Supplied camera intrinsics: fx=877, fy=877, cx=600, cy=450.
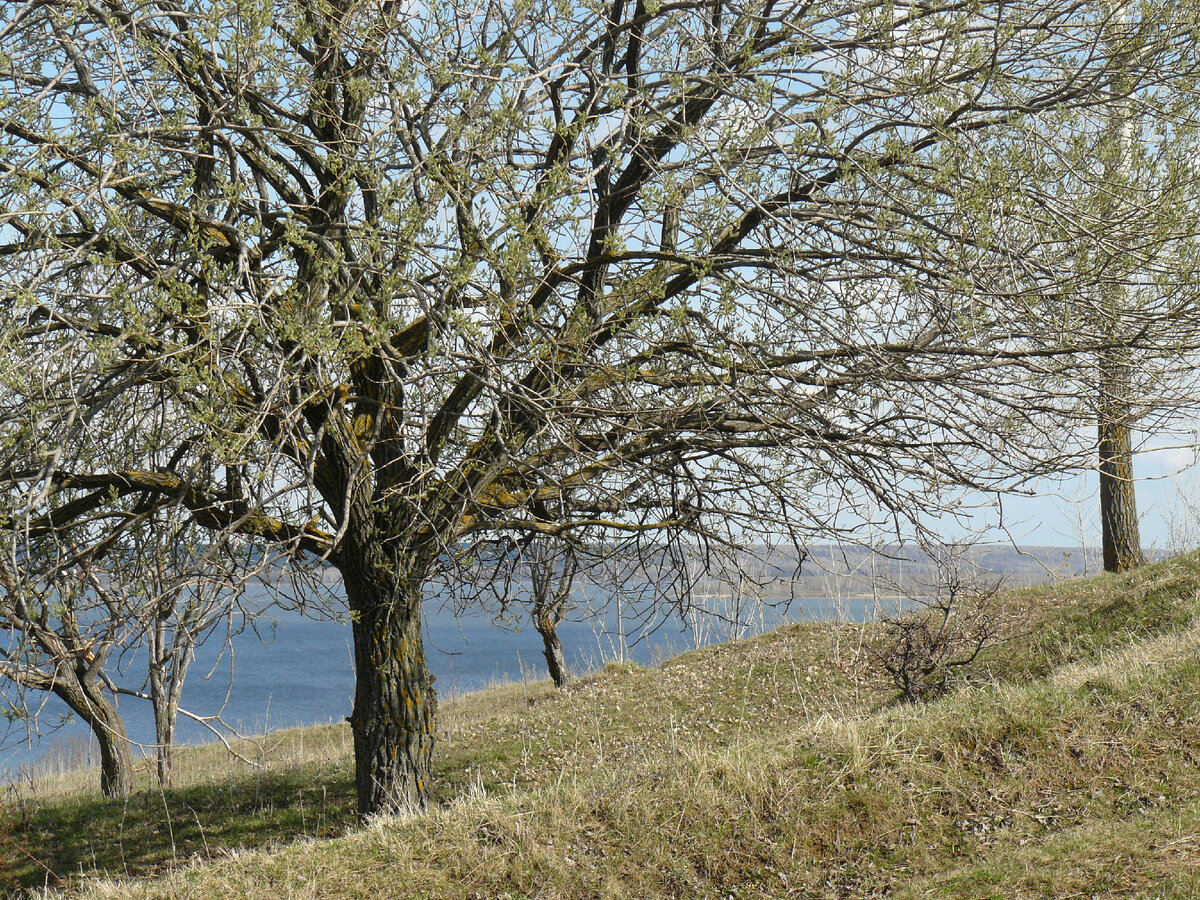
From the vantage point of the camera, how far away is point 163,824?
32.0 ft

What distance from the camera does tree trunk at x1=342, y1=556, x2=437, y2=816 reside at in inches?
256

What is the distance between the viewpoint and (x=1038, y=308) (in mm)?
4844

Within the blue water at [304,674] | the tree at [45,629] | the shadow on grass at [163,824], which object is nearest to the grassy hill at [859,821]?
the tree at [45,629]

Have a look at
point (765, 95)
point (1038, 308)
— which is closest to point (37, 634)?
point (765, 95)

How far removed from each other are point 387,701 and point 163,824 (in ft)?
16.8

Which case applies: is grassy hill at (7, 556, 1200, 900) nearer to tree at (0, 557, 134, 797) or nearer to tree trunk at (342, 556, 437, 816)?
tree trunk at (342, 556, 437, 816)

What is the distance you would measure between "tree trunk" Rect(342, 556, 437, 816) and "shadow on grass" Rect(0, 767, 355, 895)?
2.23 meters

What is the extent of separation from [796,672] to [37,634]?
10161mm

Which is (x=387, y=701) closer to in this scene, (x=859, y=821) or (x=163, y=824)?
(x=859, y=821)

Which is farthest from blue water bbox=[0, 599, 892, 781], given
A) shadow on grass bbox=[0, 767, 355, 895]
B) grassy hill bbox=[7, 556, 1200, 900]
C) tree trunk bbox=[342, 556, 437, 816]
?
tree trunk bbox=[342, 556, 437, 816]

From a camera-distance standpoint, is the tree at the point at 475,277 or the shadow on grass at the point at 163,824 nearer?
the tree at the point at 475,277

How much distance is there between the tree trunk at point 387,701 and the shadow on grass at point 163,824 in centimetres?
223

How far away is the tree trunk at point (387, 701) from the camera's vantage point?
651cm

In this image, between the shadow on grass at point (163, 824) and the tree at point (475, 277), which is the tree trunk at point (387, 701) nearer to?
the tree at point (475, 277)
